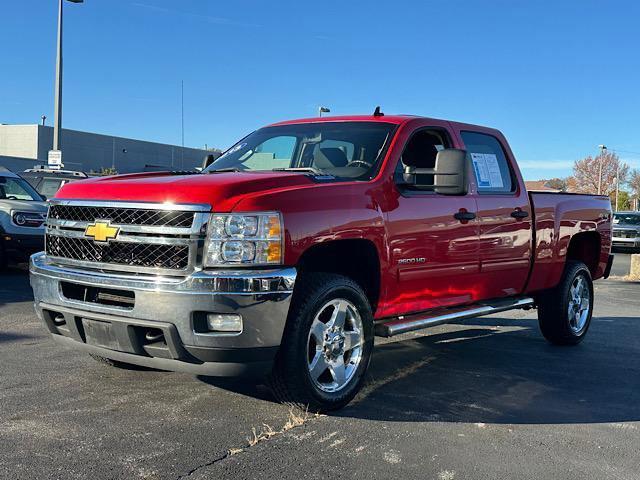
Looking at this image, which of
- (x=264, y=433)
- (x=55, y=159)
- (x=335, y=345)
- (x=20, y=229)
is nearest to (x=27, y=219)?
(x=20, y=229)

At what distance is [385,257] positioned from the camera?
15.6 feet

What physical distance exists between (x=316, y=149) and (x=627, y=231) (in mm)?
21755

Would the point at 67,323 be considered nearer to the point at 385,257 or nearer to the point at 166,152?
the point at 385,257

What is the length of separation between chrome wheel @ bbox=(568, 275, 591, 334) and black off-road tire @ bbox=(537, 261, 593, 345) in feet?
0.21

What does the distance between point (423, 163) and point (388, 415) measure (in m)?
2.21

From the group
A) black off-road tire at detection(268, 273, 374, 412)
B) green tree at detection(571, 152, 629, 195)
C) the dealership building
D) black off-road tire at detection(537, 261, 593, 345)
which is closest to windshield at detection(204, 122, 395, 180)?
black off-road tire at detection(268, 273, 374, 412)

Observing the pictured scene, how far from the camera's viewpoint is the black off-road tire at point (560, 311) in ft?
22.8

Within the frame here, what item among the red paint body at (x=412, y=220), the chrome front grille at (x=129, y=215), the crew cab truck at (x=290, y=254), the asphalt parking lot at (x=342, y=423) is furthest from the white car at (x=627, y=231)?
the chrome front grille at (x=129, y=215)

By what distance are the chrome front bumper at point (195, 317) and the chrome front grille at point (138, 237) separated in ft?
0.31

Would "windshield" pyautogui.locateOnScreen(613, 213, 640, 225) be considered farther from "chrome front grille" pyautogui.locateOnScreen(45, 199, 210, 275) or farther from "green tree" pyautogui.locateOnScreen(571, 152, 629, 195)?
"green tree" pyautogui.locateOnScreen(571, 152, 629, 195)

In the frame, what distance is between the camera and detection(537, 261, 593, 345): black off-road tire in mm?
6949

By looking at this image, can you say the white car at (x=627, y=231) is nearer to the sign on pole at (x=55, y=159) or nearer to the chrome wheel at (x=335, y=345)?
the sign on pole at (x=55, y=159)

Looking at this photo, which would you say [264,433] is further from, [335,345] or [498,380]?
[498,380]

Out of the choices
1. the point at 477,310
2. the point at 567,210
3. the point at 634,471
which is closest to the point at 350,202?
the point at 477,310
